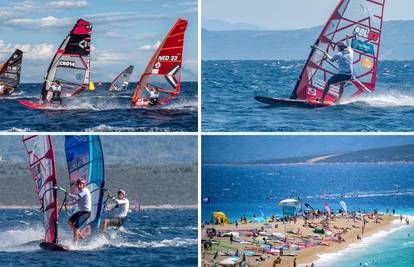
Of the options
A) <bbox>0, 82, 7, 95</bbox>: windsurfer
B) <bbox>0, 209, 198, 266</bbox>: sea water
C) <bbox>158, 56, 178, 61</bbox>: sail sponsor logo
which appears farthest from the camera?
<bbox>158, 56, 178, 61</bbox>: sail sponsor logo

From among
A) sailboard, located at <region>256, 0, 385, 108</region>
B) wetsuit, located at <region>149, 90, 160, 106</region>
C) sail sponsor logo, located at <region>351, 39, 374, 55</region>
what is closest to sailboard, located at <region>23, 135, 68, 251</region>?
wetsuit, located at <region>149, 90, 160, 106</region>

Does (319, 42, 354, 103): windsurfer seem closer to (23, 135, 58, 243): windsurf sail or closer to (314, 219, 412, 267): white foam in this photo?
(314, 219, 412, 267): white foam

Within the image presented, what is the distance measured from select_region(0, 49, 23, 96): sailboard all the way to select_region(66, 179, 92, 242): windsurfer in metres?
1.18

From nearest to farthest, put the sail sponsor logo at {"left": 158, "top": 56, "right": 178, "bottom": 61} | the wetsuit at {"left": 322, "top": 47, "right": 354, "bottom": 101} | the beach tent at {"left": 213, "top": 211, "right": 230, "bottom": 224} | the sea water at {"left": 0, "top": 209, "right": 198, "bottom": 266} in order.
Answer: the sea water at {"left": 0, "top": 209, "right": 198, "bottom": 266}, the beach tent at {"left": 213, "top": 211, "right": 230, "bottom": 224}, the sail sponsor logo at {"left": 158, "top": 56, "right": 178, "bottom": 61}, the wetsuit at {"left": 322, "top": 47, "right": 354, "bottom": 101}

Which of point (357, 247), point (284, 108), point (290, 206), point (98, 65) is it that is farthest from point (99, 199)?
point (357, 247)

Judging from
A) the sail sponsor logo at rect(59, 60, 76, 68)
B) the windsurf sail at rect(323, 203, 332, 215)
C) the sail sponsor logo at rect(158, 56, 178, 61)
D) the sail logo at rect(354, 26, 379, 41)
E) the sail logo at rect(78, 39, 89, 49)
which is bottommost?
the windsurf sail at rect(323, 203, 332, 215)

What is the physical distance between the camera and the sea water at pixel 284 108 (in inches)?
→ 284

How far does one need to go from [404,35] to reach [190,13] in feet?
7.03

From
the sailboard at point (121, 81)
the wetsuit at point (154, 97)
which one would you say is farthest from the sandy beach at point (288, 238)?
the sailboard at point (121, 81)

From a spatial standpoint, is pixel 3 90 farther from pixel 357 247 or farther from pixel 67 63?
pixel 357 247

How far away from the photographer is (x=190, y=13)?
23.5ft

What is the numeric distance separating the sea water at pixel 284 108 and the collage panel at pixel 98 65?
238 mm

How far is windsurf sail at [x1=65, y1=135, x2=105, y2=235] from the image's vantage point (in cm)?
717

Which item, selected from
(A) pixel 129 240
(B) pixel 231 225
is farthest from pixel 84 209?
(B) pixel 231 225
